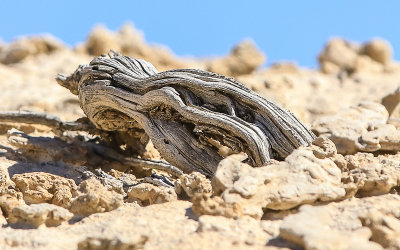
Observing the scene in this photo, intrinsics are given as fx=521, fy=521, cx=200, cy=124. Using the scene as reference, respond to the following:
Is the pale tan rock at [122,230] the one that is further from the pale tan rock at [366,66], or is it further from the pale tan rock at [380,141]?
the pale tan rock at [366,66]

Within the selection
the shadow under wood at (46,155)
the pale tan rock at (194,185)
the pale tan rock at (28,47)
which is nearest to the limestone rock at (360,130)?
the pale tan rock at (194,185)

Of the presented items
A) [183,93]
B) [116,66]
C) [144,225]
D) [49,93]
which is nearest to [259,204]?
[144,225]

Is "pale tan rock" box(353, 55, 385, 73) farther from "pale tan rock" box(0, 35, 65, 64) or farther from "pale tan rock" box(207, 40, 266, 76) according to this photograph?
"pale tan rock" box(0, 35, 65, 64)

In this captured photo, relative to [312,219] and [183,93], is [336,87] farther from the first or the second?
[312,219]

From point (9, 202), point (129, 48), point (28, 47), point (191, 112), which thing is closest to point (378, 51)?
point (129, 48)

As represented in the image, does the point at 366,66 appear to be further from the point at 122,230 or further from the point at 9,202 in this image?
the point at 122,230

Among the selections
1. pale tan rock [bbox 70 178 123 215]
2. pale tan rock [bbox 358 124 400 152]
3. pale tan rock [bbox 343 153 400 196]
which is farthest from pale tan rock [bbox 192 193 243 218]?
pale tan rock [bbox 358 124 400 152]
